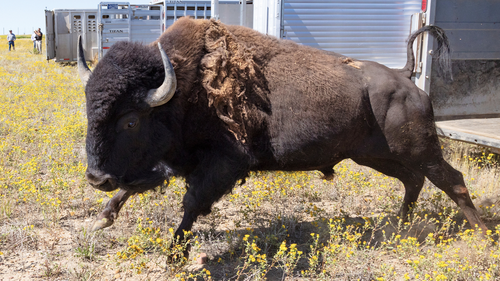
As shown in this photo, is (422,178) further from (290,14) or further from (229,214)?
(290,14)

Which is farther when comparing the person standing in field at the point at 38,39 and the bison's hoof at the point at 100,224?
the person standing in field at the point at 38,39

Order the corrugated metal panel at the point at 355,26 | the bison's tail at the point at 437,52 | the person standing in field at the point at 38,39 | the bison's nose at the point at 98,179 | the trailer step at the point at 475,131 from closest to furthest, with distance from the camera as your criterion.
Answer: the bison's nose at the point at 98,179, the bison's tail at the point at 437,52, the trailer step at the point at 475,131, the corrugated metal panel at the point at 355,26, the person standing in field at the point at 38,39

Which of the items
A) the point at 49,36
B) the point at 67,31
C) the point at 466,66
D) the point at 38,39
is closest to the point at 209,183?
the point at 466,66

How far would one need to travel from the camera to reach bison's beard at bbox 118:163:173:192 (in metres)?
4.02

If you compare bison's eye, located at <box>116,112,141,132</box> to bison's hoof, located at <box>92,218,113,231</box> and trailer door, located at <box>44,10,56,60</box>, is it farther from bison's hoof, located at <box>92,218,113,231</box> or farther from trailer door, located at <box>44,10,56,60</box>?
trailer door, located at <box>44,10,56,60</box>

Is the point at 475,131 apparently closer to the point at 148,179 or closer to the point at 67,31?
the point at 148,179

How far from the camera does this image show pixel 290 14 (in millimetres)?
7059

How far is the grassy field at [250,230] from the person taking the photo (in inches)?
154

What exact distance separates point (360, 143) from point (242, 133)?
1.35m

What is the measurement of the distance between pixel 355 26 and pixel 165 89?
4733mm

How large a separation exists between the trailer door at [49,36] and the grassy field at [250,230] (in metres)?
14.7

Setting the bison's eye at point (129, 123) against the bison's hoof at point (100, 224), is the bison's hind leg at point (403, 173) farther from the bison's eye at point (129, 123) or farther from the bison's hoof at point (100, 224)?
the bison's hoof at point (100, 224)

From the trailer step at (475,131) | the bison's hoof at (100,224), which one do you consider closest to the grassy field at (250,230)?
the bison's hoof at (100,224)

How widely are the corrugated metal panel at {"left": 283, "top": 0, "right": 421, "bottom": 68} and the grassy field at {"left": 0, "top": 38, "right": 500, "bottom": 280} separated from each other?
200 cm
